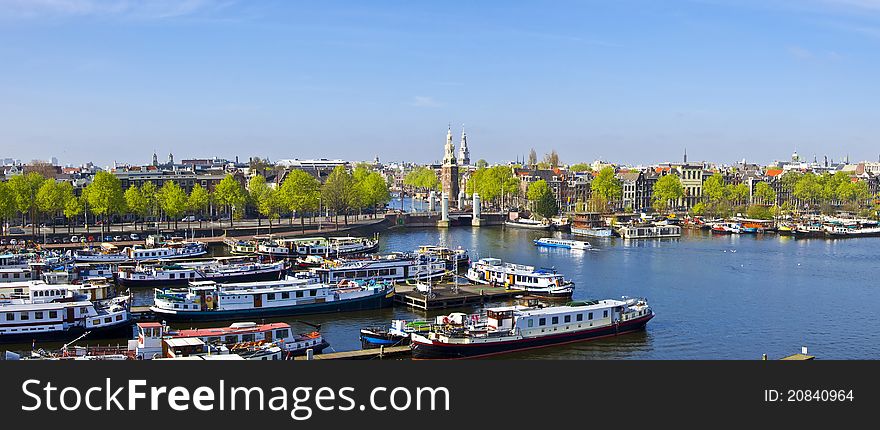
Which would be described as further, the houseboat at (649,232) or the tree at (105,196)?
the houseboat at (649,232)

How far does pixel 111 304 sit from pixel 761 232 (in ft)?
159

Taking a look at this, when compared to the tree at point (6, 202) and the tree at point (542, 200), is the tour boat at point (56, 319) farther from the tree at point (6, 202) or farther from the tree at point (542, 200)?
the tree at point (542, 200)

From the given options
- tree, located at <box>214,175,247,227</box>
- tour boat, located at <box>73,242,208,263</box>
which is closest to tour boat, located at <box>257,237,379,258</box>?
tour boat, located at <box>73,242,208,263</box>

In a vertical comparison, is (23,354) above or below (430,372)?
below

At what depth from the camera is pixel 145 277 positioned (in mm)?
35312

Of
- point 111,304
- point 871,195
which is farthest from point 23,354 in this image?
point 871,195

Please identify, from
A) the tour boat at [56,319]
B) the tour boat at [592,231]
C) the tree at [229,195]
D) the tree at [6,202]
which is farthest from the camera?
the tour boat at [592,231]

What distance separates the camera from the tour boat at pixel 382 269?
3606cm

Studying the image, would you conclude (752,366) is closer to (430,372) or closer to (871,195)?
(430,372)

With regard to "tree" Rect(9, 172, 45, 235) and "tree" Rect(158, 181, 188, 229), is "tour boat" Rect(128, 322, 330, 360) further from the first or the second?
"tree" Rect(9, 172, 45, 235)

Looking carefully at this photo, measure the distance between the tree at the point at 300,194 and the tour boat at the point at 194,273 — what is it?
1961 cm

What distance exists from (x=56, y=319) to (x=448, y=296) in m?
12.2

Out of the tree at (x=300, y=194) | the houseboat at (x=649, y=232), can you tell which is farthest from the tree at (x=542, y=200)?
the tree at (x=300, y=194)

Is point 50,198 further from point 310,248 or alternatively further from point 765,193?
point 765,193
